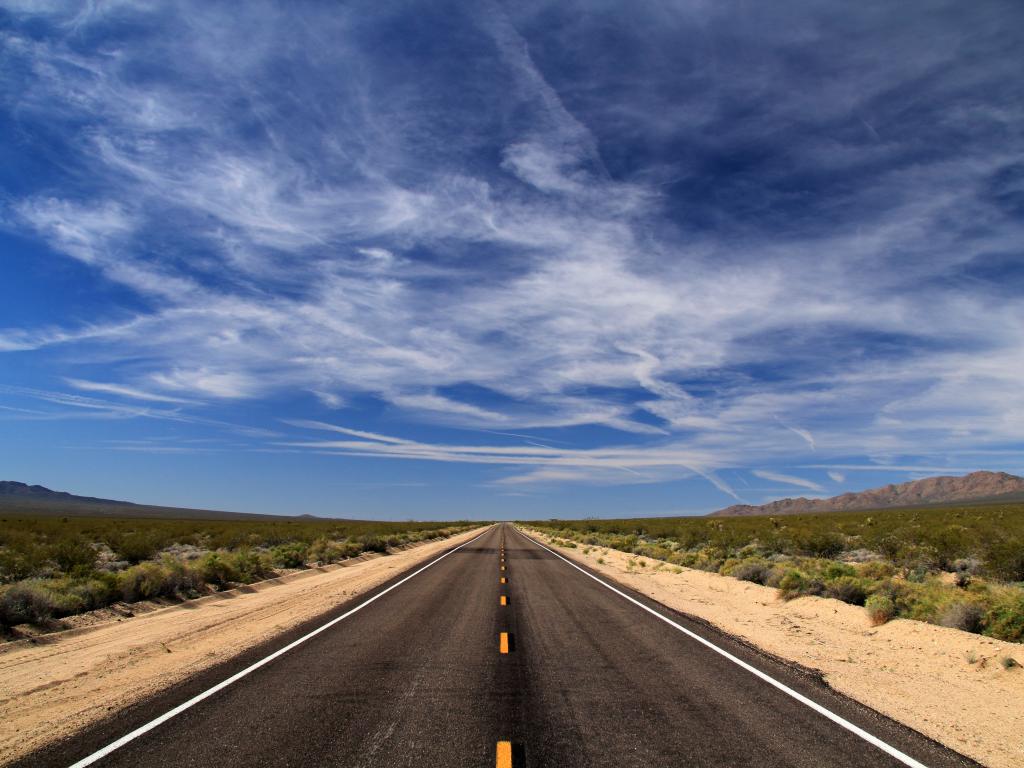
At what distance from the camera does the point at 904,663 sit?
31.6ft

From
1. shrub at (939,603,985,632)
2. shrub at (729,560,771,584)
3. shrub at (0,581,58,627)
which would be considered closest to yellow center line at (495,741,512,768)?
shrub at (939,603,985,632)

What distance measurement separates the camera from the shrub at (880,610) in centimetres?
1273

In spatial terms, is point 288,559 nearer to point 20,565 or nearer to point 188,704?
point 20,565

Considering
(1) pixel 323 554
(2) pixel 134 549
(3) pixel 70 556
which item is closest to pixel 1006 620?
(3) pixel 70 556

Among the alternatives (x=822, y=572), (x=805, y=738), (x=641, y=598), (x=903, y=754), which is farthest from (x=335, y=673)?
(x=822, y=572)

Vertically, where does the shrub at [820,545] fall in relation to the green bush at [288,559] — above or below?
above

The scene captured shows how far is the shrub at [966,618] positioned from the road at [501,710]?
4534 mm

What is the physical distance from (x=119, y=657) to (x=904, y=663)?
41.8 feet

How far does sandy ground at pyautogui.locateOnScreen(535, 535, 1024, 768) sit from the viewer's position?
261 inches

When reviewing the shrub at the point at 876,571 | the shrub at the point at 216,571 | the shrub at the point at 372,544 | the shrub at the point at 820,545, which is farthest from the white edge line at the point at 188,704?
the shrub at the point at 372,544

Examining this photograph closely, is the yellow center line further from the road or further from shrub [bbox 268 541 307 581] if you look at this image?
shrub [bbox 268 541 307 581]

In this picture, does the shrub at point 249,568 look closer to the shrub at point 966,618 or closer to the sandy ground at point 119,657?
the sandy ground at point 119,657

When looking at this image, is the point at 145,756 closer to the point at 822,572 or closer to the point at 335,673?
the point at 335,673

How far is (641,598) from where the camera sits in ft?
53.6
